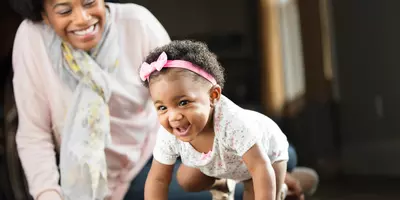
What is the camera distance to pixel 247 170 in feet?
2.00

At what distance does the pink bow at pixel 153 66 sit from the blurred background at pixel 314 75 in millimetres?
214

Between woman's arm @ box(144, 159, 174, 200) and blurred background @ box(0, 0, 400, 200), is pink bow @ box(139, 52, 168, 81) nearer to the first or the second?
woman's arm @ box(144, 159, 174, 200)

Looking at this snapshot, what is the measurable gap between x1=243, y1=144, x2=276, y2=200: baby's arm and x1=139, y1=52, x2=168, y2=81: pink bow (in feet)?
0.44

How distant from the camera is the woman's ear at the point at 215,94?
1.90 feet

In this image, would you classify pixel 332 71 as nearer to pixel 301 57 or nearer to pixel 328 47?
pixel 328 47

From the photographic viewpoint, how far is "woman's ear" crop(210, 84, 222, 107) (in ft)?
1.90

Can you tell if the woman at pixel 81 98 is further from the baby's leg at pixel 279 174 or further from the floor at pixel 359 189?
the floor at pixel 359 189

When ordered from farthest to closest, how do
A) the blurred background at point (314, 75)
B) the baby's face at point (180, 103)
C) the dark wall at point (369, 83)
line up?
the dark wall at point (369, 83), the blurred background at point (314, 75), the baby's face at point (180, 103)

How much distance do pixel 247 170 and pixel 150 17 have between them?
28 centimetres

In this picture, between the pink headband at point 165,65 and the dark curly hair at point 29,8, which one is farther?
the dark curly hair at point 29,8

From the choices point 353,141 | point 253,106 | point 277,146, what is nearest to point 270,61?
point 253,106

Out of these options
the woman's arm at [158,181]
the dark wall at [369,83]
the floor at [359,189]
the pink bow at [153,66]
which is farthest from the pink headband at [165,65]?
the dark wall at [369,83]

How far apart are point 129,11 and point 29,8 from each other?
5.3 inches

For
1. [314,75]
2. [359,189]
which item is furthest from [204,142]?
[359,189]
